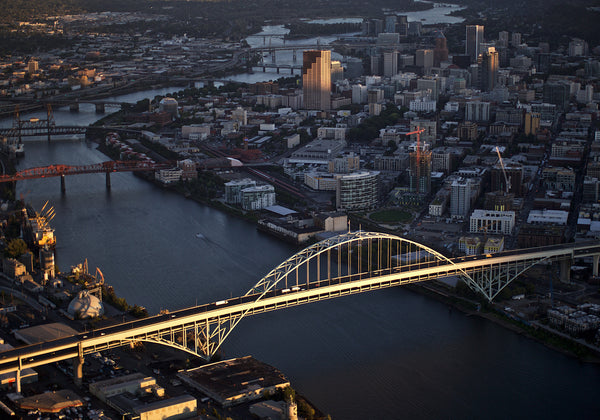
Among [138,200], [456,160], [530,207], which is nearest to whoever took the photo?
[530,207]

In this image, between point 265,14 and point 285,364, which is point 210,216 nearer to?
point 285,364

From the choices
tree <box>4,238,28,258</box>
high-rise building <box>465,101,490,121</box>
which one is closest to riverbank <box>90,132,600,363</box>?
tree <box>4,238,28,258</box>

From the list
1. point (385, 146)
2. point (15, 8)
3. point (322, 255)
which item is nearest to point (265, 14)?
point (15, 8)

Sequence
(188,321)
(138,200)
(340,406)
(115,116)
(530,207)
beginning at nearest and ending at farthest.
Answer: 1. (340,406)
2. (188,321)
3. (530,207)
4. (138,200)
5. (115,116)

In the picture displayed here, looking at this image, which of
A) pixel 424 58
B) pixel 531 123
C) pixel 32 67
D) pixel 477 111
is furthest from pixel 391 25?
pixel 531 123

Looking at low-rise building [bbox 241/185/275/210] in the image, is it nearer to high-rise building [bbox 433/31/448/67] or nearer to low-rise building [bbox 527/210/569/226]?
low-rise building [bbox 527/210/569/226]

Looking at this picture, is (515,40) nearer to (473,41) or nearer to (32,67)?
(473,41)
